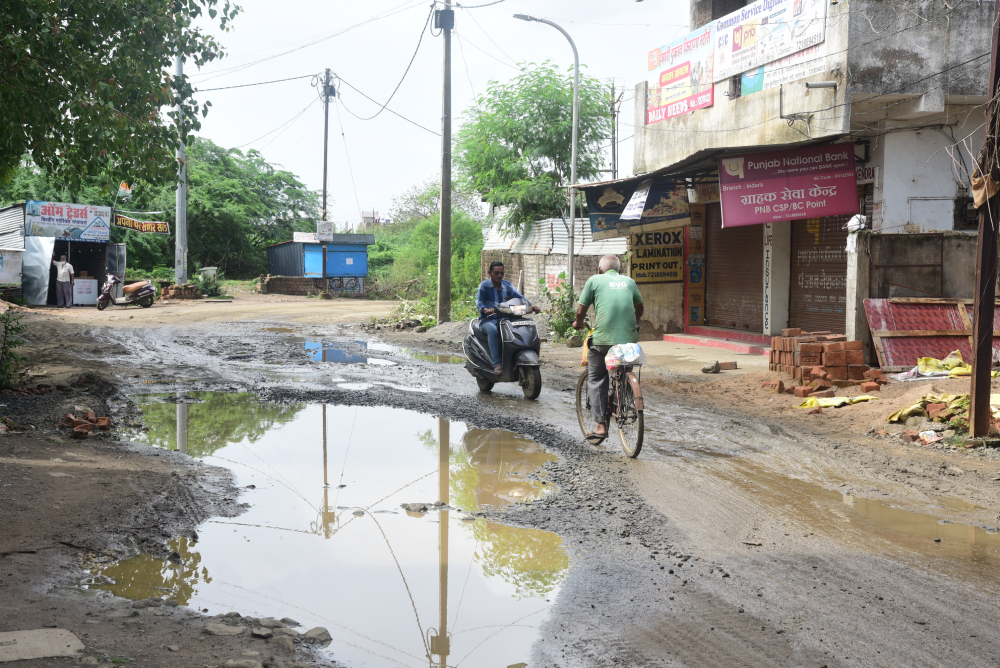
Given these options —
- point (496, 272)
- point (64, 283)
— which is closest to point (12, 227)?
point (64, 283)

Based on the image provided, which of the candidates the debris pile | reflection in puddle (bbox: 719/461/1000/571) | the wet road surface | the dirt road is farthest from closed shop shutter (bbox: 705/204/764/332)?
the debris pile

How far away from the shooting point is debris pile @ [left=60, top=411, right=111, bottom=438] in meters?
7.12

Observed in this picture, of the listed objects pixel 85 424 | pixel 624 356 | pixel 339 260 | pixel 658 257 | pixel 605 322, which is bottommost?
pixel 85 424

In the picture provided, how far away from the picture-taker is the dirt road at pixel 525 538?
11.1 feet

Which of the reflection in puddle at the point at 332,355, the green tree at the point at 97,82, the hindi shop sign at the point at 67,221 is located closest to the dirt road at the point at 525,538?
the green tree at the point at 97,82

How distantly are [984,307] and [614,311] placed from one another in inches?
137

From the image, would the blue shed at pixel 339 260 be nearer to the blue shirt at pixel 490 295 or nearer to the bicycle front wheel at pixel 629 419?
the blue shirt at pixel 490 295

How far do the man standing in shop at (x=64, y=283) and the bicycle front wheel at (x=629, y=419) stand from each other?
1119 inches

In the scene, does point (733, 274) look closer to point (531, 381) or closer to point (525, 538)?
point (531, 381)

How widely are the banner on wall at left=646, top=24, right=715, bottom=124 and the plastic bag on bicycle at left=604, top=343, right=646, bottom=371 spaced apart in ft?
36.2

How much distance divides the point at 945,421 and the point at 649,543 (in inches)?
186

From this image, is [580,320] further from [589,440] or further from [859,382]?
[859,382]

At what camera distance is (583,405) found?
7824 millimetres

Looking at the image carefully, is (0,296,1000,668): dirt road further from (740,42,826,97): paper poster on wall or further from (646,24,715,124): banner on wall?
(646,24,715,124): banner on wall
